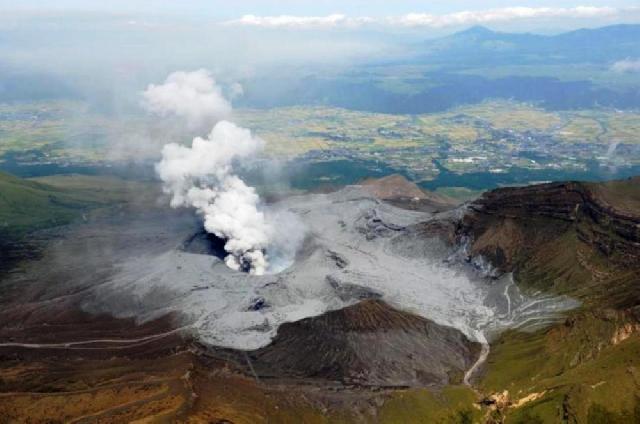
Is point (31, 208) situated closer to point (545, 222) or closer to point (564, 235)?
point (545, 222)

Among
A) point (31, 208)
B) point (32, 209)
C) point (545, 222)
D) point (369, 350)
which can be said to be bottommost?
point (32, 209)

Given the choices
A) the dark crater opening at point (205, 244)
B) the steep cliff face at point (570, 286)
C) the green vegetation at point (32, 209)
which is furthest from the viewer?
the green vegetation at point (32, 209)

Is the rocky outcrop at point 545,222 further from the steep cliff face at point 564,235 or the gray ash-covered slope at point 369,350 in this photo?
the gray ash-covered slope at point 369,350

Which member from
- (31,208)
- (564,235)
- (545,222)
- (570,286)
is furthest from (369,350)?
(31,208)

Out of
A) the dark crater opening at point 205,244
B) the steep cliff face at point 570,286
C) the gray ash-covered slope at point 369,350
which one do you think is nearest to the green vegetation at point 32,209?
the dark crater opening at point 205,244

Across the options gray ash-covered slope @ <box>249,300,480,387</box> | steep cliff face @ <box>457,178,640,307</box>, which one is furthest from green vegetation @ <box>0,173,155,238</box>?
steep cliff face @ <box>457,178,640,307</box>
